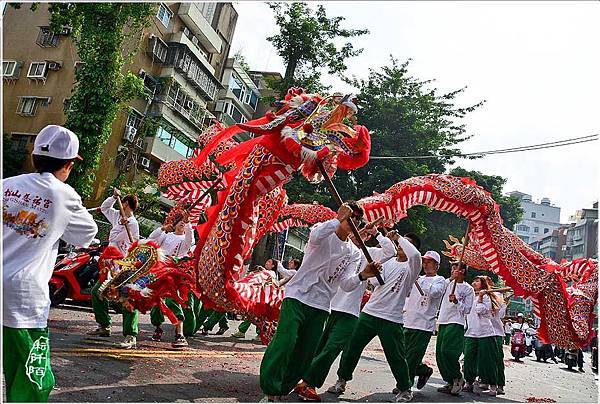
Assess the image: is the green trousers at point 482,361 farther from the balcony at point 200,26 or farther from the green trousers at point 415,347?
the balcony at point 200,26

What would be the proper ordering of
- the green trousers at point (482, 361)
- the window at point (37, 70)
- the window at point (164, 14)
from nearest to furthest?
the green trousers at point (482, 361)
the window at point (37, 70)
the window at point (164, 14)

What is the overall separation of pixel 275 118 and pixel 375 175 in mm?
17612

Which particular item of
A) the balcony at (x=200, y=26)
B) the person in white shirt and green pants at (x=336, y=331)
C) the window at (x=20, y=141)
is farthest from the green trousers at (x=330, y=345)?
the balcony at (x=200, y=26)

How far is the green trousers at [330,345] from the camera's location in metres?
5.67

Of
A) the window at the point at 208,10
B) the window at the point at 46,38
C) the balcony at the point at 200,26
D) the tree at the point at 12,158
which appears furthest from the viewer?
the window at the point at 208,10

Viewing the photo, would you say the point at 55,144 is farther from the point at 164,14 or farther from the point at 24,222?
the point at 164,14

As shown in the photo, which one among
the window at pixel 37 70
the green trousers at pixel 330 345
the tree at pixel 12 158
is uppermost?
the window at pixel 37 70

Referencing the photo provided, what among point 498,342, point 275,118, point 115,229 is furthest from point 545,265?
point 115,229

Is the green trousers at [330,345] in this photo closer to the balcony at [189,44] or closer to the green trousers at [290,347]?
the green trousers at [290,347]

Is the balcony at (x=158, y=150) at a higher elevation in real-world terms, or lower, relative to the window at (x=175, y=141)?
lower

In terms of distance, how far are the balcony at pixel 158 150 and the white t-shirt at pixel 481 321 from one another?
18441mm

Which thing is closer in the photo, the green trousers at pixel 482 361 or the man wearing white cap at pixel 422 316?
the man wearing white cap at pixel 422 316

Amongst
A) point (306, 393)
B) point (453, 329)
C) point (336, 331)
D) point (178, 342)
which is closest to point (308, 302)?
point (306, 393)

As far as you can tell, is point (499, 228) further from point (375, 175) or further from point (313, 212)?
point (375, 175)
